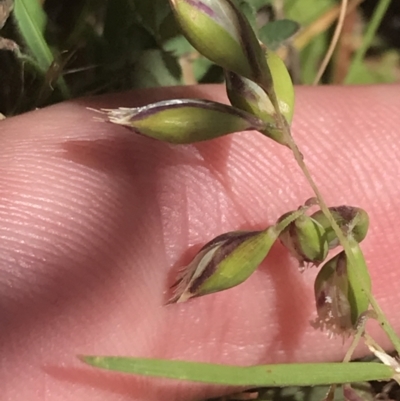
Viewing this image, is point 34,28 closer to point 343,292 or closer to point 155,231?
point 155,231

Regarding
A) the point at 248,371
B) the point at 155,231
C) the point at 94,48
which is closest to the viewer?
the point at 248,371

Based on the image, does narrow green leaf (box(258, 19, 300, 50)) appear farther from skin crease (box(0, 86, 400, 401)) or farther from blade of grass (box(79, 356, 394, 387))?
blade of grass (box(79, 356, 394, 387))

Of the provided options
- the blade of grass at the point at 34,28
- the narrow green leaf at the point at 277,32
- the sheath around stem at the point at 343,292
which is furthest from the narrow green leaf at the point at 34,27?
the sheath around stem at the point at 343,292

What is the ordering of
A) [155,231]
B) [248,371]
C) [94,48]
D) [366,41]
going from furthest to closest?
[366,41], [94,48], [155,231], [248,371]

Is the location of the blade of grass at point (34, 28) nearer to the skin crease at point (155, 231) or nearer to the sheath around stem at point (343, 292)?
the skin crease at point (155, 231)

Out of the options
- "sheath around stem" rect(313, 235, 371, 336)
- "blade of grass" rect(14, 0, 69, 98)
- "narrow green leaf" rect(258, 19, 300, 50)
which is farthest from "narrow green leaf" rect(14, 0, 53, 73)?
"sheath around stem" rect(313, 235, 371, 336)

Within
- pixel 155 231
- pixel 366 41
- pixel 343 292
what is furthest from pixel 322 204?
pixel 366 41

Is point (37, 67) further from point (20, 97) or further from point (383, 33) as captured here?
point (383, 33)
